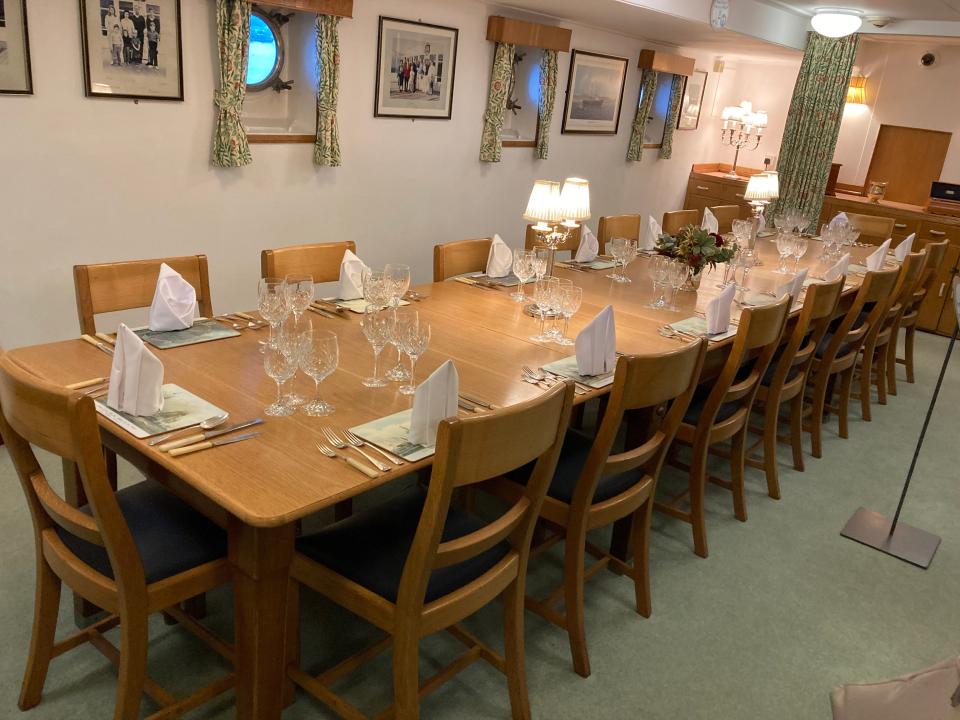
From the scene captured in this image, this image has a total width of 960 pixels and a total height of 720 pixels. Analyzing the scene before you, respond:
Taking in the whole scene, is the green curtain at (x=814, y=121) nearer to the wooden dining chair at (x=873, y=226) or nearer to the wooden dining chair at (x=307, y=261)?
the wooden dining chair at (x=873, y=226)

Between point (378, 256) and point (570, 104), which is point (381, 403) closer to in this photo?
point (378, 256)

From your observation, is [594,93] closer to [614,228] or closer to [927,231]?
[614,228]

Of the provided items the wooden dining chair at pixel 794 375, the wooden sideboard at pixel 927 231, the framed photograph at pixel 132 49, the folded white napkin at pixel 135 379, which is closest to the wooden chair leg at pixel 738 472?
the wooden dining chair at pixel 794 375

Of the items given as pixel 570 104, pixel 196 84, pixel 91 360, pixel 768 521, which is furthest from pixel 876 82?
pixel 91 360

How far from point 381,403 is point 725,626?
136cm

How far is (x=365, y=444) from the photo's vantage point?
1730 mm

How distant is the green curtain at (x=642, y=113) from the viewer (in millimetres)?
6699

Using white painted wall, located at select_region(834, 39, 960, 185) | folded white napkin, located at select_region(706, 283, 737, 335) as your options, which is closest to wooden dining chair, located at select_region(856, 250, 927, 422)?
folded white napkin, located at select_region(706, 283, 737, 335)

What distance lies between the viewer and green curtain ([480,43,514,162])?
5.18 meters

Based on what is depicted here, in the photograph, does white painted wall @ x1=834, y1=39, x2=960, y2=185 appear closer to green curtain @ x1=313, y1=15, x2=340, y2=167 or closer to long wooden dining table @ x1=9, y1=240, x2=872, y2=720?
green curtain @ x1=313, y1=15, x2=340, y2=167

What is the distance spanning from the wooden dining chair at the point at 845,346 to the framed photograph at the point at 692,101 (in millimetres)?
3868

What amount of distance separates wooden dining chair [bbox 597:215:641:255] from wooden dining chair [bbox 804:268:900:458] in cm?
126

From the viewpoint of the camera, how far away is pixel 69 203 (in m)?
3.39

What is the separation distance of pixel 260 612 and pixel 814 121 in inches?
269
